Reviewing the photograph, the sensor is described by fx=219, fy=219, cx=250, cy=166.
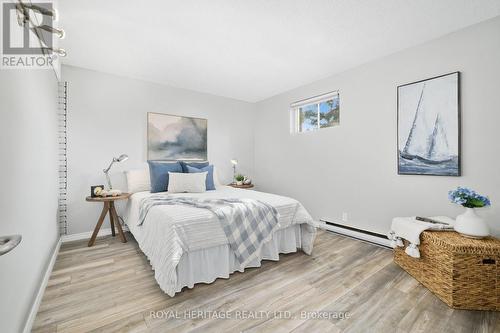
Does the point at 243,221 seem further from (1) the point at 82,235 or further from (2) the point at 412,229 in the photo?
(1) the point at 82,235

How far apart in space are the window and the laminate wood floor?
7.13ft

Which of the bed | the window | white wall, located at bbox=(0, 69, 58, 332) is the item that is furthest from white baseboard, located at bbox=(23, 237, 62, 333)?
the window

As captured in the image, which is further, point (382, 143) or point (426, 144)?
point (382, 143)

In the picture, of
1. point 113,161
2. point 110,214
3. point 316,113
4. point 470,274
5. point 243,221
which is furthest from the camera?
point 316,113

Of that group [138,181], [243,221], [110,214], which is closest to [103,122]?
[138,181]

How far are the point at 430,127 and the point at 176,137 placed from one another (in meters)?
3.60

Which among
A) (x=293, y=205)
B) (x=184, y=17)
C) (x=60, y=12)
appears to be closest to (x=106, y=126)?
(x=60, y=12)

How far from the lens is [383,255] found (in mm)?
2584

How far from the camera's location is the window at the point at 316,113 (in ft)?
11.6

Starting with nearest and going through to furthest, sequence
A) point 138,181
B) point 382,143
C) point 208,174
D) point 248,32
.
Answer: point 248,32 → point 382,143 → point 138,181 → point 208,174

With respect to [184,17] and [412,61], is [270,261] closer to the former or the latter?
[184,17]

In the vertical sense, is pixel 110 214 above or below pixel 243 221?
below

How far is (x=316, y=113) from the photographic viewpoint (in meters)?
3.83

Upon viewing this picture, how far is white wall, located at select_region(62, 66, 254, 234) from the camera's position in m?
3.07
